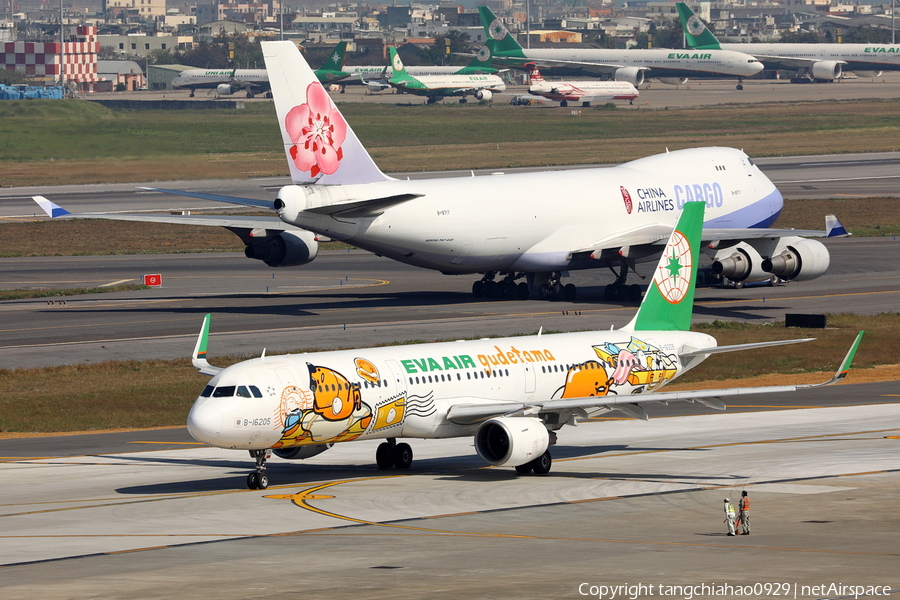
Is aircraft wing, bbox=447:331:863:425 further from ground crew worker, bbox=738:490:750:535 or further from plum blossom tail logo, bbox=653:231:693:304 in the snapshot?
plum blossom tail logo, bbox=653:231:693:304

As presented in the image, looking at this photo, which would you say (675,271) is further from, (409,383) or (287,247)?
(287,247)

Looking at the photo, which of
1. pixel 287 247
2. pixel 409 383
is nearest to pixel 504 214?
pixel 287 247

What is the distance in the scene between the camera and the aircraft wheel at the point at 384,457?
135 ft

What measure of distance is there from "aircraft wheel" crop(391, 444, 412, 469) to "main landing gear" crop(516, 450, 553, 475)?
3.46m

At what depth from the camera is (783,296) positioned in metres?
79.6

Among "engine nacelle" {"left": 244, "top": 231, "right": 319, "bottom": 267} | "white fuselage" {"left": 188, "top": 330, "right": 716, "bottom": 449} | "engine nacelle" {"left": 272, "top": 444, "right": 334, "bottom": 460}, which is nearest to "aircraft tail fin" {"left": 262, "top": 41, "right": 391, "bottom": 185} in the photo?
"engine nacelle" {"left": 244, "top": 231, "right": 319, "bottom": 267}

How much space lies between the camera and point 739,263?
7388 cm

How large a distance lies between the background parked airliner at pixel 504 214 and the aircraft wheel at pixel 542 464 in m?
27.6

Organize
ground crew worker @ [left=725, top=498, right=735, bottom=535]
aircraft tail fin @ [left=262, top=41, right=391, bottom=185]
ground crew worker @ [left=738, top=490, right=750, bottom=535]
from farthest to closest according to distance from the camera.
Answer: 1. aircraft tail fin @ [left=262, top=41, right=391, bottom=185]
2. ground crew worker @ [left=738, top=490, right=750, bottom=535]
3. ground crew worker @ [left=725, top=498, right=735, bottom=535]

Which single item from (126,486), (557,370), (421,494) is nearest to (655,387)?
(557,370)

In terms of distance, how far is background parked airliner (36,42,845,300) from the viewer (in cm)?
6581

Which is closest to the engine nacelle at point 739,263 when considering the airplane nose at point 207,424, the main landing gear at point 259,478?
the main landing gear at point 259,478

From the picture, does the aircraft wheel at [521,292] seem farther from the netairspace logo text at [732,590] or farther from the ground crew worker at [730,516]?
the netairspace logo text at [732,590]

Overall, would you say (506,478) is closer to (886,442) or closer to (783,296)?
(886,442)
